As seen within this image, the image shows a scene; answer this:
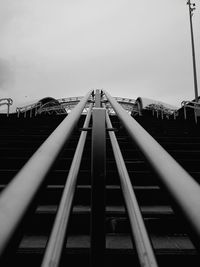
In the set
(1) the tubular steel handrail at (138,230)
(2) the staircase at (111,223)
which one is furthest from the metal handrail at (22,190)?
(1) the tubular steel handrail at (138,230)

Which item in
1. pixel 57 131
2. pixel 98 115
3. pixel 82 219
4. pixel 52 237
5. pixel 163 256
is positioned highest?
pixel 98 115

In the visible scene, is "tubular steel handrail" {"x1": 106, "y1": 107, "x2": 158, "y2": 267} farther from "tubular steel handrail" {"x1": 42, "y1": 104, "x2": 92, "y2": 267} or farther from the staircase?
"tubular steel handrail" {"x1": 42, "y1": 104, "x2": 92, "y2": 267}

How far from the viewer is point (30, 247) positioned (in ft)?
4.83

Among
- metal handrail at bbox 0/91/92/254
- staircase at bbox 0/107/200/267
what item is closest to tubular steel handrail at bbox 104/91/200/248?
staircase at bbox 0/107/200/267

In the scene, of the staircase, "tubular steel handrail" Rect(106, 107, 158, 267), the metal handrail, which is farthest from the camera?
the staircase

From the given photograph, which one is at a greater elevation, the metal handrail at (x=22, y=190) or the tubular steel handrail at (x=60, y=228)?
the metal handrail at (x=22, y=190)

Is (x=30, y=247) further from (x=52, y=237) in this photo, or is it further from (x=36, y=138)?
(x=36, y=138)

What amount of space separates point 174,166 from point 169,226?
51.5 inches

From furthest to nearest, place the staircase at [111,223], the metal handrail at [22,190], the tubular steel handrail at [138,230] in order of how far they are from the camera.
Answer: the staircase at [111,223], the tubular steel handrail at [138,230], the metal handrail at [22,190]

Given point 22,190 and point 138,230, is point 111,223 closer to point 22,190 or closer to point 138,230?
point 138,230

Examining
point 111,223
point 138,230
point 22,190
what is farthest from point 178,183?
point 111,223

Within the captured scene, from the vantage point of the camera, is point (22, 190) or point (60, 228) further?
point (60, 228)

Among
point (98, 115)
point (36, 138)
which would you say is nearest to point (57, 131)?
point (98, 115)

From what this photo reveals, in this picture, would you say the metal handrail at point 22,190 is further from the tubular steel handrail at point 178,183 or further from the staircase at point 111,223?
the tubular steel handrail at point 178,183
